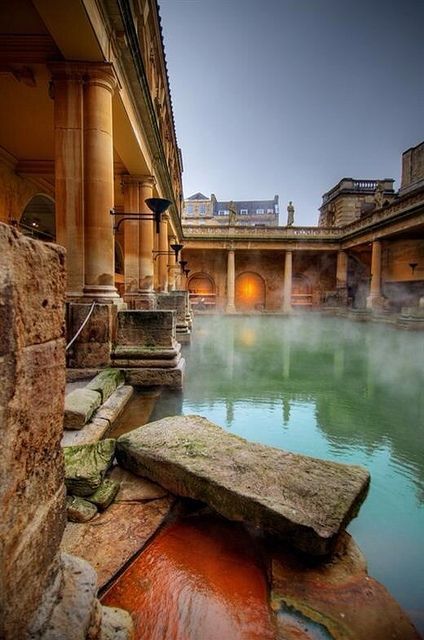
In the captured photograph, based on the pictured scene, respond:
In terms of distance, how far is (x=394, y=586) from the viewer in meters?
1.73

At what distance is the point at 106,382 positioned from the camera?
3789mm

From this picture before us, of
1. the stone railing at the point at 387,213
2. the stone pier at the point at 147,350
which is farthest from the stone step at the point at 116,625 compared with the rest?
the stone railing at the point at 387,213

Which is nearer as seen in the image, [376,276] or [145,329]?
[145,329]

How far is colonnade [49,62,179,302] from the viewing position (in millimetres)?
4762

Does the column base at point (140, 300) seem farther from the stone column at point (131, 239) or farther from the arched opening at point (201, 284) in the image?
the arched opening at point (201, 284)

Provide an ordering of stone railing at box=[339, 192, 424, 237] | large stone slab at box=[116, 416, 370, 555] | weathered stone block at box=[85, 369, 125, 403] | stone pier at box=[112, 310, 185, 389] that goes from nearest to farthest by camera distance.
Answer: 1. large stone slab at box=[116, 416, 370, 555]
2. weathered stone block at box=[85, 369, 125, 403]
3. stone pier at box=[112, 310, 185, 389]
4. stone railing at box=[339, 192, 424, 237]

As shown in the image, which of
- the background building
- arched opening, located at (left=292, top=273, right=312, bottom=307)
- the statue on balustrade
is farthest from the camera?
the background building

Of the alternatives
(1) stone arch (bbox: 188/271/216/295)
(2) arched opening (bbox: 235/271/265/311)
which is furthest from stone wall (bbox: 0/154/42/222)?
(2) arched opening (bbox: 235/271/265/311)

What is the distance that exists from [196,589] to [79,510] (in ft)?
2.50

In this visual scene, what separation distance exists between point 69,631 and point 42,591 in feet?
0.45

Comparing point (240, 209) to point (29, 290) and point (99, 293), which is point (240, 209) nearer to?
point (99, 293)

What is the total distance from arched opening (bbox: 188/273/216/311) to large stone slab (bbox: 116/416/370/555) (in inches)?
954

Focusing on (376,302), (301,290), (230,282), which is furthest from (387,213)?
(301,290)

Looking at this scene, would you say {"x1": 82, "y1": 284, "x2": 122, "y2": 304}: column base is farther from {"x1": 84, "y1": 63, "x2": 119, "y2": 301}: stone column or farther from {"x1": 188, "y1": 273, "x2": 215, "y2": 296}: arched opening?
{"x1": 188, "y1": 273, "x2": 215, "y2": 296}: arched opening
